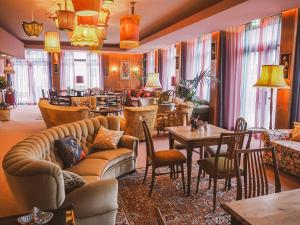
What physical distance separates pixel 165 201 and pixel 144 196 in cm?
30

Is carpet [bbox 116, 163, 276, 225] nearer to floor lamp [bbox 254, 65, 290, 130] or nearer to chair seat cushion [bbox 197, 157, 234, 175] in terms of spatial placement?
chair seat cushion [bbox 197, 157, 234, 175]

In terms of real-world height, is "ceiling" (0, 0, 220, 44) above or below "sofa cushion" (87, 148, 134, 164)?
above

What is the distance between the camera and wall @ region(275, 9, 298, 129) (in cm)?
514

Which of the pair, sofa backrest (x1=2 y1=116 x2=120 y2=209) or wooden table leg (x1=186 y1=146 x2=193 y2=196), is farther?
wooden table leg (x1=186 y1=146 x2=193 y2=196)

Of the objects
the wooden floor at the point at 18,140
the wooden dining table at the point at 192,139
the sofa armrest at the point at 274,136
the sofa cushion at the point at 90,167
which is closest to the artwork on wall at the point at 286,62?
the sofa armrest at the point at 274,136

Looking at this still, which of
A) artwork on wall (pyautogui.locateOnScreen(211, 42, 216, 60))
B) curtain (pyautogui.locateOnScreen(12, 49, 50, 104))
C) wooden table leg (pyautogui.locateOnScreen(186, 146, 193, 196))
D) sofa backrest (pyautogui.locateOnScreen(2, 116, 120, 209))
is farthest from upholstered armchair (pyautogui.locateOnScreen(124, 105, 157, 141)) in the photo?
curtain (pyautogui.locateOnScreen(12, 49, 50, 104))

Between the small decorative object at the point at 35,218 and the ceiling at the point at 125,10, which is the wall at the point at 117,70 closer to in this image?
the ceiling at the point at 125,10

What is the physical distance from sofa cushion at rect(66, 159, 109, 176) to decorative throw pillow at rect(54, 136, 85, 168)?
0.08 metres

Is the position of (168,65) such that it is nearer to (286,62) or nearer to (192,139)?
(286,62)

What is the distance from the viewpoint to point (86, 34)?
416 cm

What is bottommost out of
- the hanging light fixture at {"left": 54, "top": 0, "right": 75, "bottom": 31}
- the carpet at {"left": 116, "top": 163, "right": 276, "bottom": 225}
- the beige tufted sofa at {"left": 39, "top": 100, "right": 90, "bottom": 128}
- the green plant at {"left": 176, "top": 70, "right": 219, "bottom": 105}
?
the carpet at {"left": 116, "top": 163, "right": 276, "bottom": 225}

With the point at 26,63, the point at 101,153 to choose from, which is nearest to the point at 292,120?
the point at 101,153

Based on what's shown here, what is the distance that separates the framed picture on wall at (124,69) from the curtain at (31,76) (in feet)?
12.8

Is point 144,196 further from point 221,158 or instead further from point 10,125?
point 10,125
